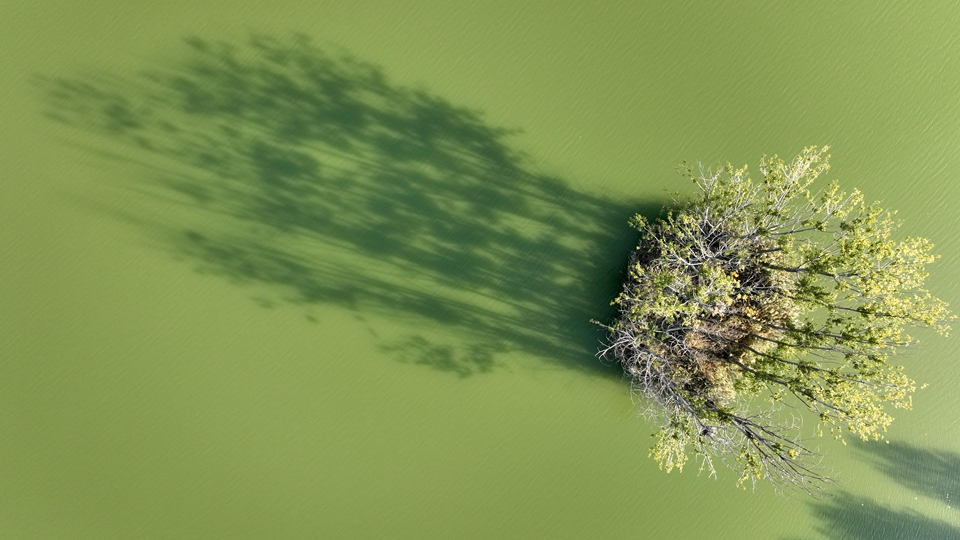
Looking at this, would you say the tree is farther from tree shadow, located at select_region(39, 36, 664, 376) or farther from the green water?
tree shadow, located at select_region(39, 36, 664, 376)

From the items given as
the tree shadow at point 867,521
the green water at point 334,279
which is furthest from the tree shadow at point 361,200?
the tree shadow at point 867,521

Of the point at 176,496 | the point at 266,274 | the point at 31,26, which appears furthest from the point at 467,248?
the point at 31,26

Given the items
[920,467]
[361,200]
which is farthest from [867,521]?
[361,200]

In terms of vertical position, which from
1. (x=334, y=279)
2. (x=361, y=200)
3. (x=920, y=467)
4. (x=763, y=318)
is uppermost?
(x=361, y=200)

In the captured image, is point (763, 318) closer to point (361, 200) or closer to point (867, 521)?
point (867, 521)

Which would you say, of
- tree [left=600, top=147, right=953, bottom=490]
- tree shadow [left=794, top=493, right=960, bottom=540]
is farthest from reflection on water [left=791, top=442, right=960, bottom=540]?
tree [left=600, top=147, right=953, bottom=490]

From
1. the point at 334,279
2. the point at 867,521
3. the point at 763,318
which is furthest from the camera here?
the point at 867,521
